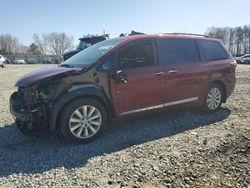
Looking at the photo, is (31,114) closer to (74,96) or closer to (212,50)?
(74,96)

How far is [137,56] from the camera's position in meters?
4.84

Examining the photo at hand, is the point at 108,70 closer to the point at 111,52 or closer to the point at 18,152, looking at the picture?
the point at 111,52

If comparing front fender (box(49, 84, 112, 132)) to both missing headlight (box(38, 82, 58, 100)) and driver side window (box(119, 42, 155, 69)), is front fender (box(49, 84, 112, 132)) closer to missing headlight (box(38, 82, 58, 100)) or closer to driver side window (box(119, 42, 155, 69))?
missing headlight (box(38, 82, 58, 100))

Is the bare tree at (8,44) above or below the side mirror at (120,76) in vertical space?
above

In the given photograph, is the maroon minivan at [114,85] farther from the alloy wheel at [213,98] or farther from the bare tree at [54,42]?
the bare tree at [54,42]

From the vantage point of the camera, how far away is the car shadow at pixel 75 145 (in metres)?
3.71

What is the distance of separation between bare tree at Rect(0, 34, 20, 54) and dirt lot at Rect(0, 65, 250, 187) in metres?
88.2

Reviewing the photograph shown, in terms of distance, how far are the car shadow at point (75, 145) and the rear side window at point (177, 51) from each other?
4.26 ft

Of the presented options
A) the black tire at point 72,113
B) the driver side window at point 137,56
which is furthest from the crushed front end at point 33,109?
the driver side window at point 137,56

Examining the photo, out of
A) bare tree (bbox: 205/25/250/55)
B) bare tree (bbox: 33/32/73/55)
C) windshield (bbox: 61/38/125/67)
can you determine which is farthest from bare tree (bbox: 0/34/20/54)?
windshield (bbox: 61/38/125/67)

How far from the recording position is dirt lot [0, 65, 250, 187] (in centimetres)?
323

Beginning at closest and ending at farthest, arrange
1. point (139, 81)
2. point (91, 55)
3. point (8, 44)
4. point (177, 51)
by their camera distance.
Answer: point (139, 81)
point (91, 55)
point (177, 51)
point (8, 44)

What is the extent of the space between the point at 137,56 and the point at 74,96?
1.44 metres

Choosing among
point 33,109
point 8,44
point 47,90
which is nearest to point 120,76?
point 47,90
